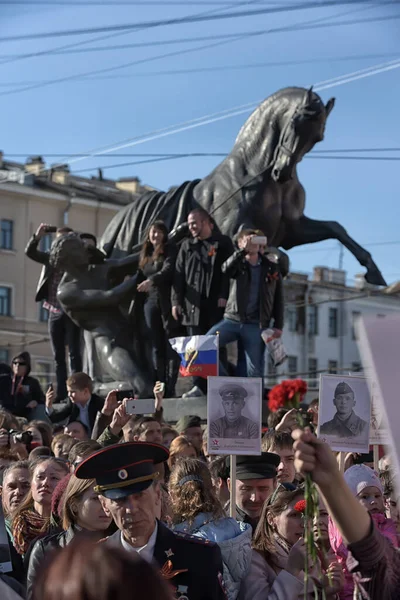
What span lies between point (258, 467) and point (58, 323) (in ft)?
37.4

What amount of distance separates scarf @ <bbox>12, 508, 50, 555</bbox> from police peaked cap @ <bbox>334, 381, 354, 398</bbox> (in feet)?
7.41

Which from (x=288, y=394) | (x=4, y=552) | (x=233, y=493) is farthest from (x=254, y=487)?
(x=288, y=394)

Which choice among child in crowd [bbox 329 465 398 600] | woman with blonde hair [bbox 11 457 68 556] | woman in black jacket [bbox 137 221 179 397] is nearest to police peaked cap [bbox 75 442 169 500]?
woman with blonde hair [bbox 11 457 68 556]

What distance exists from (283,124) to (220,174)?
1.22 m

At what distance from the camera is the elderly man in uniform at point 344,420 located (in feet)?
27.0

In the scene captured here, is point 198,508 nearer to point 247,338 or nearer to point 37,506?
point 37,506

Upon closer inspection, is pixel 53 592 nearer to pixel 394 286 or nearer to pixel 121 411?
pixel 394 286

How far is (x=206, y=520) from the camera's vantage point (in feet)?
19.3

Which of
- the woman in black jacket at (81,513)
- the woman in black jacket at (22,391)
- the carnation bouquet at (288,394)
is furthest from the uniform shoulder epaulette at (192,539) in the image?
the woman in black jacket at (22,391)

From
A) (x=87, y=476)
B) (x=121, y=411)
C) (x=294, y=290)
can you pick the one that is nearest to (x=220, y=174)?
(x=121, y=411)

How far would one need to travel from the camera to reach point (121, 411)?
8094 millimetres

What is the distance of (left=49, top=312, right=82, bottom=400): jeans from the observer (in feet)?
59.2

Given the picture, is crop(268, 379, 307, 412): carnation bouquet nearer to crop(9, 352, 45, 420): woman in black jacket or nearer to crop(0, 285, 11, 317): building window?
crop(9, 352, 45, 420): woman in black jacket

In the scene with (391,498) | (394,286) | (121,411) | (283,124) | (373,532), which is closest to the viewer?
(373,532)
